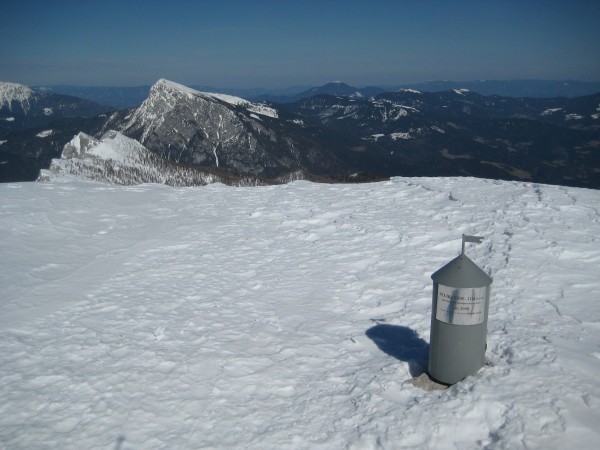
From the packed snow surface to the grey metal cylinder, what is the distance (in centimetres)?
31

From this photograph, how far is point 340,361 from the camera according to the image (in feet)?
25.6

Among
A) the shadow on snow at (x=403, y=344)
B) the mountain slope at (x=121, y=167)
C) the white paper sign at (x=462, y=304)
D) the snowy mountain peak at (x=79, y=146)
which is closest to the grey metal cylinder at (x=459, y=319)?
the white paper sign at (x=462, y=304)

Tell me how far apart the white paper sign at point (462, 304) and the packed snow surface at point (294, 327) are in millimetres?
1024

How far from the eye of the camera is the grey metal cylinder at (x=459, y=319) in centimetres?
625

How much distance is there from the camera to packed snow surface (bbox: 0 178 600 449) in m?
6.03

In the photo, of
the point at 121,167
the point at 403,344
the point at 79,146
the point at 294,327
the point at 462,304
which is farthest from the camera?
the point at 79,146

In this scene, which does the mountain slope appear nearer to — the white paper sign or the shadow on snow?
the shadow on snow

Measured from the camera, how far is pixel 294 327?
9.26 meters

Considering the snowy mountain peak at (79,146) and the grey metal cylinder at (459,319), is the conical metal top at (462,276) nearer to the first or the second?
the grey metal cylinder at (459,319)

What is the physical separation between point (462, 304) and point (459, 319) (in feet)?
0.77

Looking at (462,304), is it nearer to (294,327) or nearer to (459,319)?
(459,319)

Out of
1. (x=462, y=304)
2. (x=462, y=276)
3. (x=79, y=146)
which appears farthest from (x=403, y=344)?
(x=79, y=146)

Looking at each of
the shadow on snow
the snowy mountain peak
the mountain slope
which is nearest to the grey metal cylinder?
the shadow on snow

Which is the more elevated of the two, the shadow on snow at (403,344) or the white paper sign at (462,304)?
the white paper sign at (462,304)
